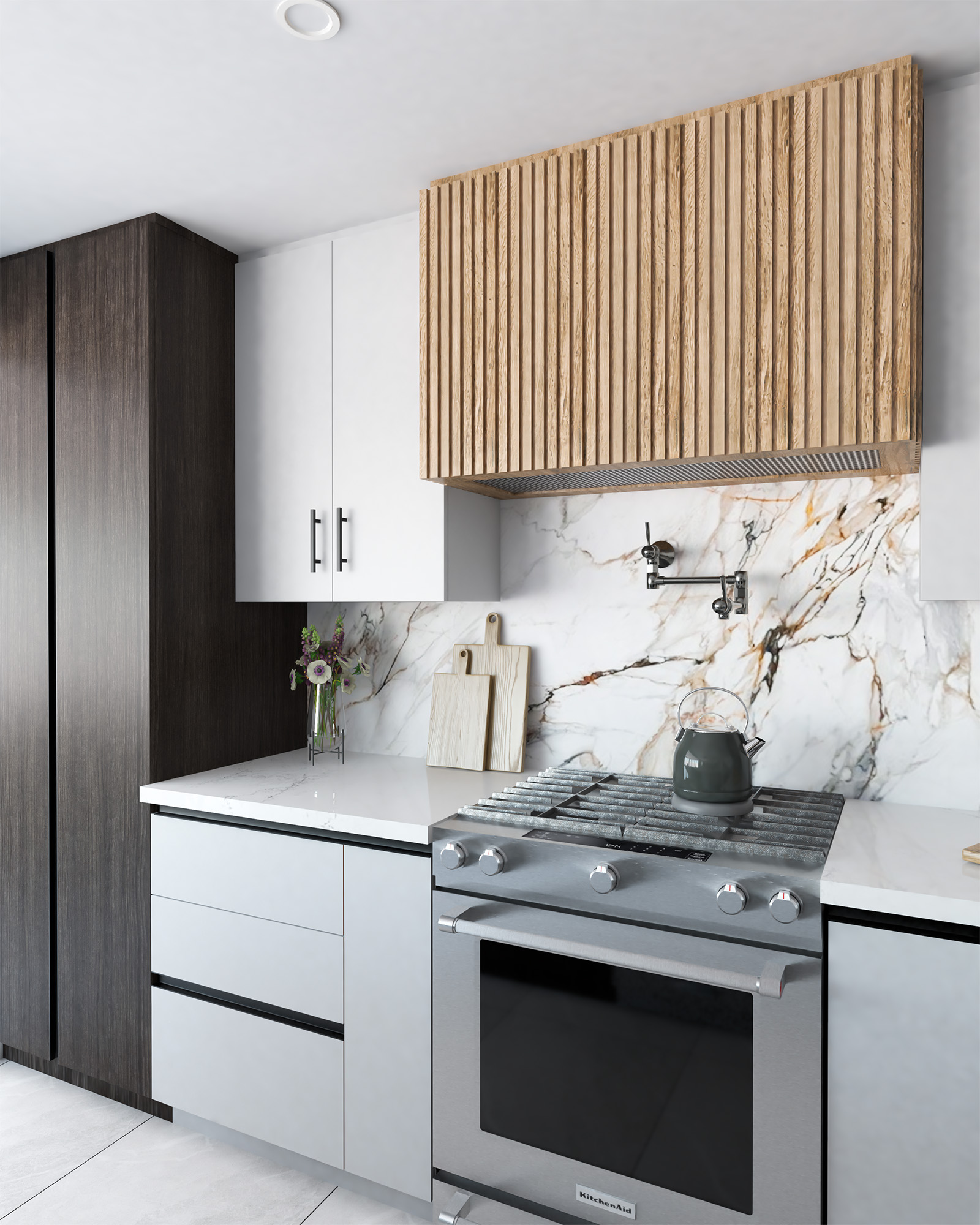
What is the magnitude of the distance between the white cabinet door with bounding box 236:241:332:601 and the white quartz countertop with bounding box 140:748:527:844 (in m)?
0.51

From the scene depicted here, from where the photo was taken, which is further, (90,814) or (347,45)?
(90,814)

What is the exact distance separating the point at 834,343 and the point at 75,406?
2.01 m

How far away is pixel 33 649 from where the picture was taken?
245cm

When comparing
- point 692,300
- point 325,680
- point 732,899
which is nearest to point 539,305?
point 692,300

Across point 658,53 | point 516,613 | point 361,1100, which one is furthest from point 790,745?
point 658,53

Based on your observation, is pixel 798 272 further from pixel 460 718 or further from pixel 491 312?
pixel 460 718

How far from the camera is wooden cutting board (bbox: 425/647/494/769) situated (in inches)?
95.7

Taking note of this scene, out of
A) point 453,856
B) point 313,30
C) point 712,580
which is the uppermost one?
point 313,30

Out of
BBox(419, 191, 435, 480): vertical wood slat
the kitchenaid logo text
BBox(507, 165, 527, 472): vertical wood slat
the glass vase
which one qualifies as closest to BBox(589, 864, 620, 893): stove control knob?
the kitchenaid logo text

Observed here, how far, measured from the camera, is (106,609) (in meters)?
2.32

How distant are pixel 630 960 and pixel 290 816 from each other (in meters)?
0.86

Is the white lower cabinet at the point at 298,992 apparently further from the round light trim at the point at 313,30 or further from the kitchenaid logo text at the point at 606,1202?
the round light trim at the point at 313,30

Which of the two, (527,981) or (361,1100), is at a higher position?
(527,981)

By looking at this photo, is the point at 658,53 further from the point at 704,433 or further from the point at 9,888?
the point at 9,888
